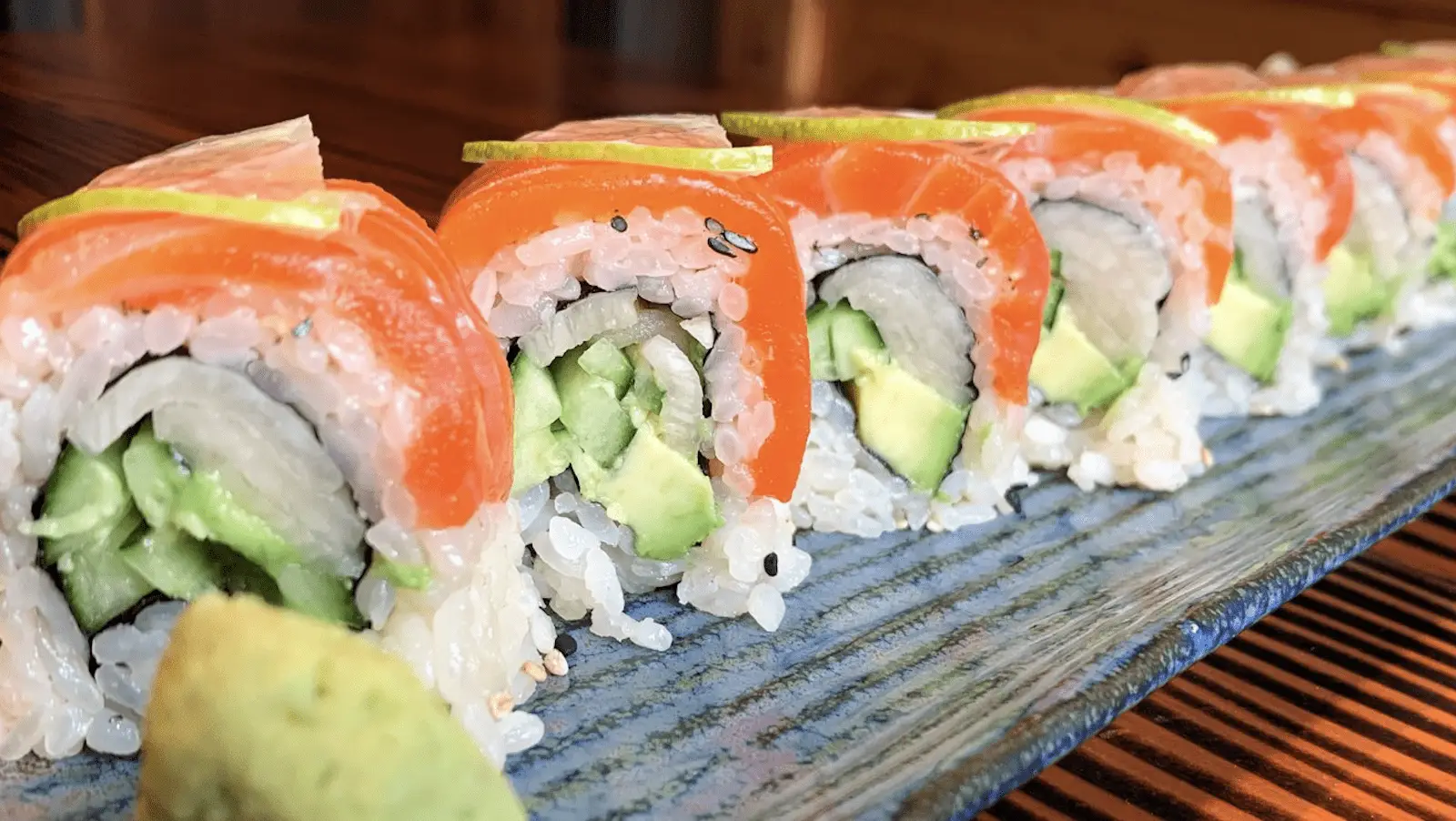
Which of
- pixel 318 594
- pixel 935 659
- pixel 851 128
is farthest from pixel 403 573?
pixel 851 128

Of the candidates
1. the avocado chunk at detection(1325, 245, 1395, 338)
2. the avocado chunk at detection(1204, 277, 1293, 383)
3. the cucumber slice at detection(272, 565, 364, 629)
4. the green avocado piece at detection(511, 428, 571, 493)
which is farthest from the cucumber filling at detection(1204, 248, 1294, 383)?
the cucumber slice at detection(272, 565, 364, 629)

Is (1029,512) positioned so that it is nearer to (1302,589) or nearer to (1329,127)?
(1302,589)

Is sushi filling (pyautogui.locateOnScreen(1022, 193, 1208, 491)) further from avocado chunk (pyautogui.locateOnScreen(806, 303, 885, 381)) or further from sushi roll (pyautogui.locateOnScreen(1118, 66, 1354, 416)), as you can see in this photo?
avocado chunk (pyautogui.locateOnScreen(806, 303, 885, 381))

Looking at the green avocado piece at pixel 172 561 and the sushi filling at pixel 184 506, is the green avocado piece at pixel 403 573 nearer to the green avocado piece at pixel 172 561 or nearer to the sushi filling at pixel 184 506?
the sushi filling at pixel 184 506

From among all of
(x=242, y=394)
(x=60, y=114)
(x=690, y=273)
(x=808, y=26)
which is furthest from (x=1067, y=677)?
(x=808, y=26)

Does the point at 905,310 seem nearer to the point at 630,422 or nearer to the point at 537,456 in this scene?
the point at 630,422

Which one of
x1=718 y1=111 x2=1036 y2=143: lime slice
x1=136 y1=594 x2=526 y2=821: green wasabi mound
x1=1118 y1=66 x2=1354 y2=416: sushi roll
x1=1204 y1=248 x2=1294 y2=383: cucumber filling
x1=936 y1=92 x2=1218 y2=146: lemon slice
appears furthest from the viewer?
x1=1204 y1=248 x2=1294 y2=383: cucumber filling

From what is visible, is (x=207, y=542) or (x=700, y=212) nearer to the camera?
(x=207, y=542)
